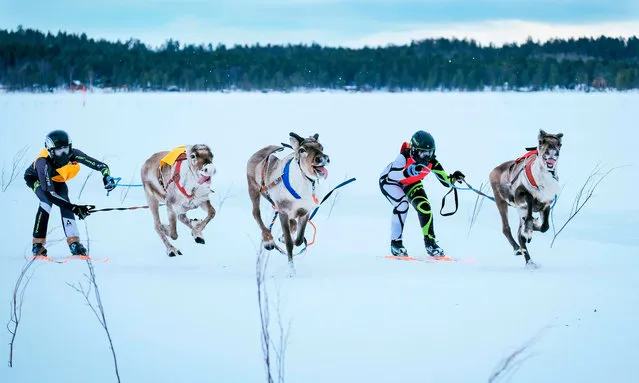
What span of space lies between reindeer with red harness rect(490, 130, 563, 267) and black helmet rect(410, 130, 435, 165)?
2.62 ft

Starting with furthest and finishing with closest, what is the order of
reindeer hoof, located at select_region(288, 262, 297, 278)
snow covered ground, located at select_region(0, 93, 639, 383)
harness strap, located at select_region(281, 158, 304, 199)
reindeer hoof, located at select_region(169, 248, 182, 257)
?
reindeer hoof, located at select_region(169, 248, 182, 257) → harness strap, located at select_region(281, 158, 304, 199) → reindeer hoof, located at select_region(288, 262, 297, 278) → snow covered ground, located at select_region(0, 93, 639, 383)

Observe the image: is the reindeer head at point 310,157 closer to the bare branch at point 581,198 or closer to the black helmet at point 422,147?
the black helmet at point 422,147

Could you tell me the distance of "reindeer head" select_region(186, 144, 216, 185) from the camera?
809 centimetres

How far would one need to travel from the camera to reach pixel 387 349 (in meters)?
5.79

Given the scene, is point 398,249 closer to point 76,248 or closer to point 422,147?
point 422,147

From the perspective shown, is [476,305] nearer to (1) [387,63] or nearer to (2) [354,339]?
(2) [354,339]

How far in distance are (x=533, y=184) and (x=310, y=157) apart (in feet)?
7.10

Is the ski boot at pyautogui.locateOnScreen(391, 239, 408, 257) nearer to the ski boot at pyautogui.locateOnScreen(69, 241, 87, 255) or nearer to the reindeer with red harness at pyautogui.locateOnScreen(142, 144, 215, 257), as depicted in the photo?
the reindeer with red harness at pyautogui.locateOnScreen(142, 144, 215, 257)

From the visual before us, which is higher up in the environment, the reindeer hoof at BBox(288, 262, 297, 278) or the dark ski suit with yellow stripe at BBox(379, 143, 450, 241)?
the dark ski suit with yellow stripe at BBox(379, 143, 450, 241)

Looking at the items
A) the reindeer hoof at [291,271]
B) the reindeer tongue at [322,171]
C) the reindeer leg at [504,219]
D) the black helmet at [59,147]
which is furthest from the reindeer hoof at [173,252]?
the reindeer leg at [504,219]

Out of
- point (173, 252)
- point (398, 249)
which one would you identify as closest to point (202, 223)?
point (173, 252)

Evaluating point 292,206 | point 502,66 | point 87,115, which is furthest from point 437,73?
point 292,206

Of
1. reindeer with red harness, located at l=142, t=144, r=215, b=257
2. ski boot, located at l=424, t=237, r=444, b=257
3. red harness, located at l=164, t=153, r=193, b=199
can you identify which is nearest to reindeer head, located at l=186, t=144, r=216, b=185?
reindeer with red harness, located at l=142, t=144, r=215, b=257

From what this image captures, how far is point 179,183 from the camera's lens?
27.5 feet
